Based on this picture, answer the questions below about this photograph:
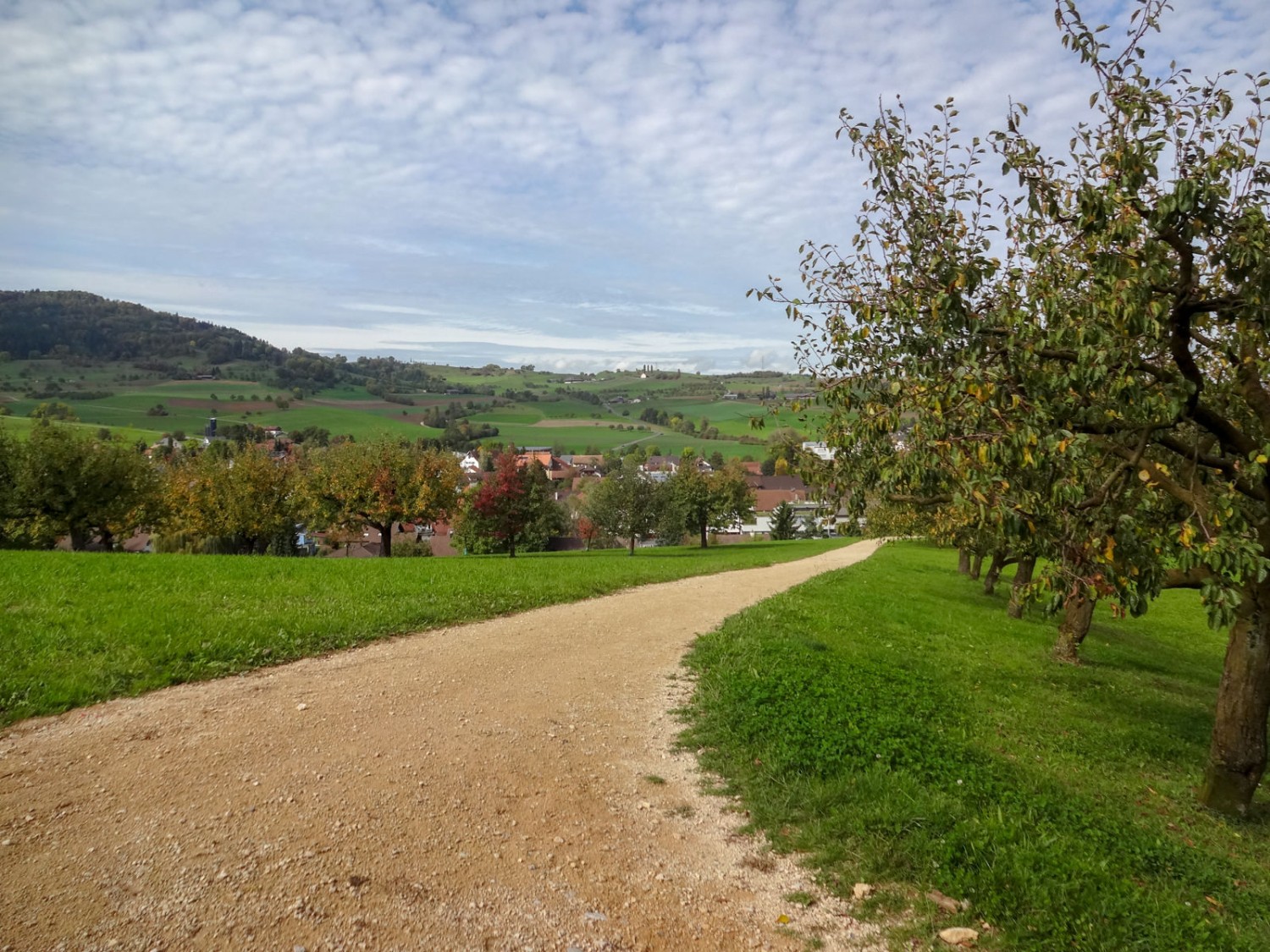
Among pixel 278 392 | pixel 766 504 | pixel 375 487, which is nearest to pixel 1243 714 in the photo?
pixel 375 487

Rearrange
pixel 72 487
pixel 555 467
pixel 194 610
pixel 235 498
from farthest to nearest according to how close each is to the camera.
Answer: pixel 555 467, pixel 235 498, pixel 72 487, pixel 194 610

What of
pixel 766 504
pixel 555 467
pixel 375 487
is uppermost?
pixel 375 487

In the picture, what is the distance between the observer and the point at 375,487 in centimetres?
3741

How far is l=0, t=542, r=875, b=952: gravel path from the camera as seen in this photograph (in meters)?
4.22

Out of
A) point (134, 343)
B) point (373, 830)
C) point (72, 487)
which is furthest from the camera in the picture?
point (134, 343)

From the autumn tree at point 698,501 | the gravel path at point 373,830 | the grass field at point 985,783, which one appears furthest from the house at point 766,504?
the gravel path at point 373,830

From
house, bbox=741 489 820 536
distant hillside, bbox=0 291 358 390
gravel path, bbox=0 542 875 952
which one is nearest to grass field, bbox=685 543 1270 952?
gravel path, bbox=0 542 875 952

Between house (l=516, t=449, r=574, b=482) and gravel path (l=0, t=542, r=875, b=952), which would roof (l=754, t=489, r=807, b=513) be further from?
gravel path (l=0, t=542, r=875, b=952)

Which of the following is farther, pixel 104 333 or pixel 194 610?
pixel 104 333

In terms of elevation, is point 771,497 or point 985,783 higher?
point 985,783

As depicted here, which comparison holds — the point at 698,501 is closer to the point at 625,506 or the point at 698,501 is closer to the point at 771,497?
the point at 625,506

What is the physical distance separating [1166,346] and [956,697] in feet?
20.4

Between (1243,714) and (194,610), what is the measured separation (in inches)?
540

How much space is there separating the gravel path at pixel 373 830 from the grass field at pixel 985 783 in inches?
24.8
